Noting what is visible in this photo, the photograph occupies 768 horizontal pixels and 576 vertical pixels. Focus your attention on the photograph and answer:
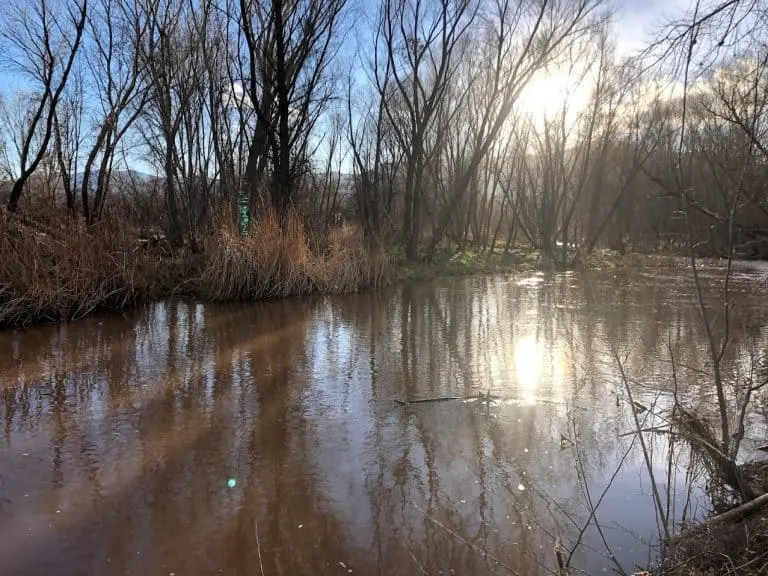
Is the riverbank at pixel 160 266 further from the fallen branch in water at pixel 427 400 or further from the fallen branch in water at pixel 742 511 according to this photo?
the fallen branch in water at pixel 742 511

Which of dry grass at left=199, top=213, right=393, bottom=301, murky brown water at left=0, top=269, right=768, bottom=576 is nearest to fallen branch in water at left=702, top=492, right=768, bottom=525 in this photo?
murky brown water at left=0, top=269, right=768, bottom=576

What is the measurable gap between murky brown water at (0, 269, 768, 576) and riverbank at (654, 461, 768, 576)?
0.27m

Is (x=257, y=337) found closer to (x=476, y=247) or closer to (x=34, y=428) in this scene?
(x=34, y=428)

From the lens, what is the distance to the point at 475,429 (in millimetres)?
3961

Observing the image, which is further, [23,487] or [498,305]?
[498,305]

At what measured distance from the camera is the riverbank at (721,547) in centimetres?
219

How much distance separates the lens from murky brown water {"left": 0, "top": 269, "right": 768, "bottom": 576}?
2574 mm

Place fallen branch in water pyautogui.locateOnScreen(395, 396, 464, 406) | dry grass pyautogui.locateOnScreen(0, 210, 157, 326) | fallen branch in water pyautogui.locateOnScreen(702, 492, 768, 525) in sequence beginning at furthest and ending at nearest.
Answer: dry grass pyautogui.locateOnScreen(0, 210, 157, 326)
fallen branch in water pyautogui.locateOnScreen(395, 396, 464, 406)
fallen branch in water pyautogui.locateOnScreen(702, 492, 768, 525)

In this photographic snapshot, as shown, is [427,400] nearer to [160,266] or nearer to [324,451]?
[324,451]

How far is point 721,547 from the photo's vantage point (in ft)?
7.64

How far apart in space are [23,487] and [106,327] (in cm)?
514

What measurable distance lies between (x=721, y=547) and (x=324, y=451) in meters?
2.24

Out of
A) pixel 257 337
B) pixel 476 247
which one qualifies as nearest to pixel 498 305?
pixel 257 337

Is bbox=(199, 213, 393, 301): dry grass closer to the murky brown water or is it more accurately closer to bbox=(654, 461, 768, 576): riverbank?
the murky brown water
